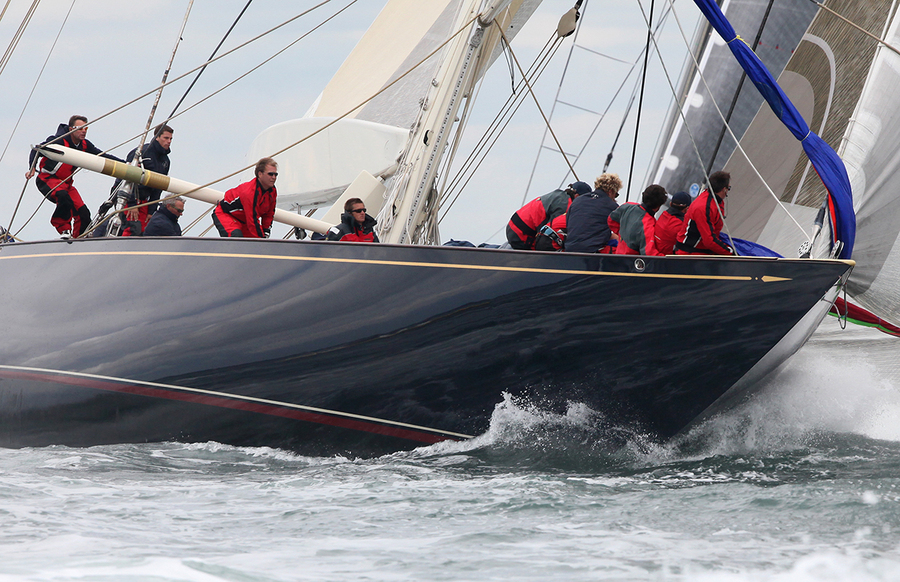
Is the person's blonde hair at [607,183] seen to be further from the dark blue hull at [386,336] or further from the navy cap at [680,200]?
the dark blue hull at [386,336]

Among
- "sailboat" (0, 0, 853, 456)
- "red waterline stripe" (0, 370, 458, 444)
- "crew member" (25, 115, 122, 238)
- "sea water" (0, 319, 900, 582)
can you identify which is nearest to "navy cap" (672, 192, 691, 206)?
"sailboat" (0, 0, 853, 456)

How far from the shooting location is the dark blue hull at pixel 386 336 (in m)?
4.04

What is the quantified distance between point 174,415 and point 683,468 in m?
2.62

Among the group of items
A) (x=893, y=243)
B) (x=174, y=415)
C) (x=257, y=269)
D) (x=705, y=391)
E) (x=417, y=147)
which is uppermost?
(x=417, y=147)

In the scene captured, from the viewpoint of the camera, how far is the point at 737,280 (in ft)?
13.1

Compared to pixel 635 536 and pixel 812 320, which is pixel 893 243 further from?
pixel 635 536

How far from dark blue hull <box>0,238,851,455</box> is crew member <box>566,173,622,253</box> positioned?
2.14ft

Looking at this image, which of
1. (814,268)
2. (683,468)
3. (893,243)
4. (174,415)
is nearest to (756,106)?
(893,243)

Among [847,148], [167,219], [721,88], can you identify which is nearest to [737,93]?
[721,88]

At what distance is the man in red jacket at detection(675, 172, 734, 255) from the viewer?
4.56 metres

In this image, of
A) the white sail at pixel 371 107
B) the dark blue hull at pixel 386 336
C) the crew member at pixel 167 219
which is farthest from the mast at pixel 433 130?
the white sail at pixel 371 107

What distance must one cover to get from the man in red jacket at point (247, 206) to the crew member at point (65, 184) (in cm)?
183

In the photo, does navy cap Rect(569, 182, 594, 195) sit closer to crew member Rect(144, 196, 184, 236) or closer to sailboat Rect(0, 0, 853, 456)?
sailboat Rect(0, 0, 853, 456)

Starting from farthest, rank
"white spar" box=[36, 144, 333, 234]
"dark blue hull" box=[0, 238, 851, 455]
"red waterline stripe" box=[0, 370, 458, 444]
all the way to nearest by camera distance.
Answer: "white spar" box=[36, 144, 333, 234]
"red waterline stripe" box=[0, 370, 458, 444]
"dark blue hull" box=[0, 238, 851, 455]
